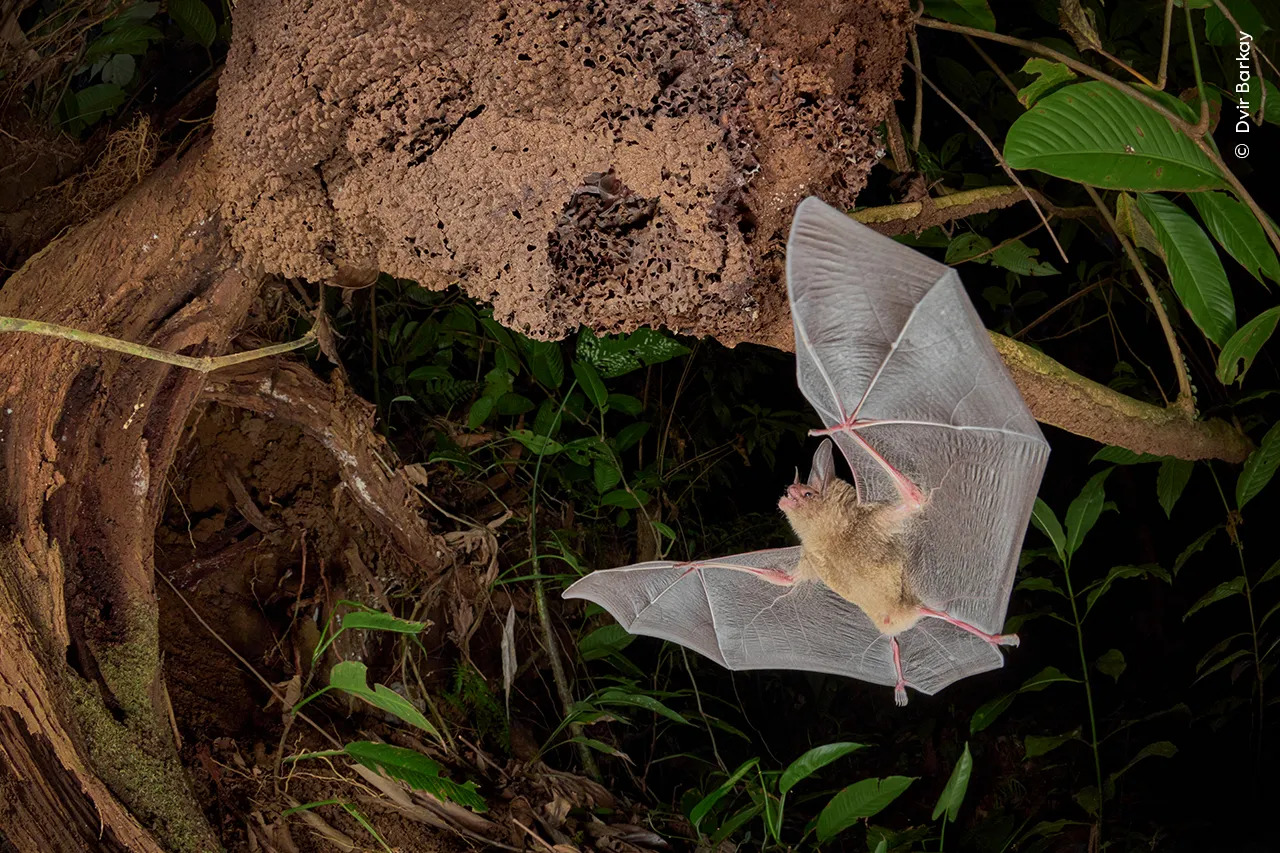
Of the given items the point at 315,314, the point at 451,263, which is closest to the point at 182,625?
the point at 315,314

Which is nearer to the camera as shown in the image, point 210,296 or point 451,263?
point 451,263

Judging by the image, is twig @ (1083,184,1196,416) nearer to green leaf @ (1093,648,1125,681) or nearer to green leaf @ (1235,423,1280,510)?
green leaf @ (1235,423,1280,510)

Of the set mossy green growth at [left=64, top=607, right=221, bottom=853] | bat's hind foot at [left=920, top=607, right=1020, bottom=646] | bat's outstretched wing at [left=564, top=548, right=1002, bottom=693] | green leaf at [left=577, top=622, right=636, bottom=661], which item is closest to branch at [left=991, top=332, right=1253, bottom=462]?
bat's hind foot at [left=920, top=607, right=1020, bottom=646]

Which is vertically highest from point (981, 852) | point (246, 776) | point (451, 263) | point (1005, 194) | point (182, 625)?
point (451, 263)

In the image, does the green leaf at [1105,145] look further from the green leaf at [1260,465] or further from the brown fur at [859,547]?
the green leaf at [1260,465]

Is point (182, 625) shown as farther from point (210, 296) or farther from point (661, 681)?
point (661, 681)

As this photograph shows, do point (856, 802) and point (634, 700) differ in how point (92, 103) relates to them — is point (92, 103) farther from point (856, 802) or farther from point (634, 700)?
point (856, 802)

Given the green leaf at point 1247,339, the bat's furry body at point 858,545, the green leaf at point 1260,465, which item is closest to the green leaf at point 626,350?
the bat's furry body at point 858,545

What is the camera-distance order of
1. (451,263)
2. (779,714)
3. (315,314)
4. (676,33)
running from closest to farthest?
(676,33)
(451,263)
(315,314)
(779,714)
